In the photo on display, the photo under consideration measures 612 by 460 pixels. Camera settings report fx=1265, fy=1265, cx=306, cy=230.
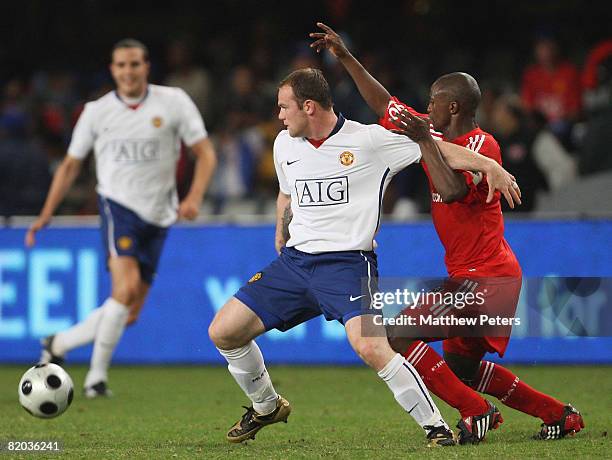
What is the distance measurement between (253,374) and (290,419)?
3.92ft

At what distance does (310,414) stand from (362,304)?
187 centimetres

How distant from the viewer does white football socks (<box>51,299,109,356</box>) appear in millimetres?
9047

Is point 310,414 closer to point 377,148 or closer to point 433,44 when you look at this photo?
point 377,148

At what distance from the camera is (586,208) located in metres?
11.2

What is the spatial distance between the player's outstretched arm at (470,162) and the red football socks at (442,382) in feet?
2.89

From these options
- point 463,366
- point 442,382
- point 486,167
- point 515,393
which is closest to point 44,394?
point 442,382

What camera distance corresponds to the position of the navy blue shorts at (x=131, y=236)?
8.83m

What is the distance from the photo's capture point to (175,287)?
10602 mm

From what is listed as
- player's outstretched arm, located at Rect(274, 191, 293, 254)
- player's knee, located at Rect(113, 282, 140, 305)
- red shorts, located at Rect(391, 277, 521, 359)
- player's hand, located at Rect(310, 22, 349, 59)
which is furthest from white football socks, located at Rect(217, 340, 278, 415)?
player's knee, located at Rect(113, 282, 140, 305)

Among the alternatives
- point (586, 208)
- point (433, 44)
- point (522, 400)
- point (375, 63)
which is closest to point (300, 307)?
point (522, 400)

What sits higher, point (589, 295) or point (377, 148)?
point (377, 148)

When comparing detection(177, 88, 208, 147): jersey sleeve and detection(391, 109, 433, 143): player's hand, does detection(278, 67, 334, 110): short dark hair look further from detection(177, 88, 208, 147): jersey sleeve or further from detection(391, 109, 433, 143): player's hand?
detection(177, 88, 208, 147): jersey sleeve

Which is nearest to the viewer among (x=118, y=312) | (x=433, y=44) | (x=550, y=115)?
(x=118, y=312)

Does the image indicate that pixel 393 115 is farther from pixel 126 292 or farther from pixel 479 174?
pixel 126 292
